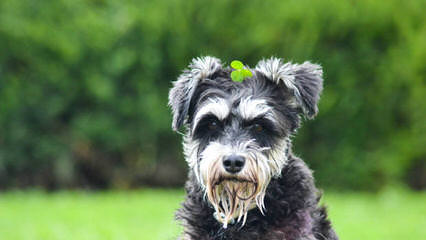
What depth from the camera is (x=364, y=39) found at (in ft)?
49.8

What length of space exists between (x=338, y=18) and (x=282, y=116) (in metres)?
9.75

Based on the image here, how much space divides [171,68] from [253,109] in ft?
32.6

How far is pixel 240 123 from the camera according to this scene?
18.5 feet

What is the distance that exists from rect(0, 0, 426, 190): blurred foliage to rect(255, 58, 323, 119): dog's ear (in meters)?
8.84

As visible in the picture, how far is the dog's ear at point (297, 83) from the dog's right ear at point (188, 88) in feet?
1.39

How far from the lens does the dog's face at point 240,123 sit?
216 inches

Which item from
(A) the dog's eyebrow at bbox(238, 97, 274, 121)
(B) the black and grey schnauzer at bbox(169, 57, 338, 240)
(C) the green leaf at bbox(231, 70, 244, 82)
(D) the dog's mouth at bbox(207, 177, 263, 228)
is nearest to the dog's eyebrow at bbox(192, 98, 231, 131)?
(B) the black and grey schnauzer at bbox(169, 57, 338, 240)

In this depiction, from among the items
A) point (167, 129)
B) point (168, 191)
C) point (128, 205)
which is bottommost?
point (128, 205)

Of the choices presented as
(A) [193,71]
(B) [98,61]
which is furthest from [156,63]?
(A) [193,71]

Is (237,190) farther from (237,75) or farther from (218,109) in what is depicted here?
(237,75)

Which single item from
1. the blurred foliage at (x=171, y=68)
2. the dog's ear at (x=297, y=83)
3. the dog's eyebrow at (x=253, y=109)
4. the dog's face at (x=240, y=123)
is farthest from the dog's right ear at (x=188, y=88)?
the blurred foliage at (x=171, y=68)

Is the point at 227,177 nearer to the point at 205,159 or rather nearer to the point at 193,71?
the point at 205,159

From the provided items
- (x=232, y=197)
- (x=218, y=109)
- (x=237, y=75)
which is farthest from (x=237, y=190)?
(x=237, y=75)

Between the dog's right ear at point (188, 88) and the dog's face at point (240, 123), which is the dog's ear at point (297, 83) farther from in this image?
the dog's right ear at point (188, 88)
